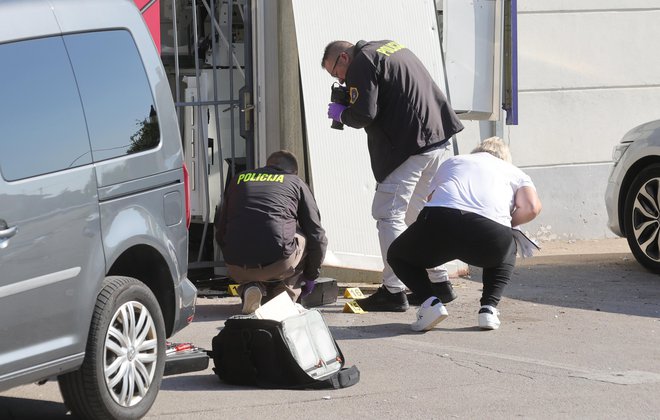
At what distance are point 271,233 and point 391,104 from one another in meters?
1.16

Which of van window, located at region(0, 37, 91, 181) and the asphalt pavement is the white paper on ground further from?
van window, located at region(0, 37, 91, 181)

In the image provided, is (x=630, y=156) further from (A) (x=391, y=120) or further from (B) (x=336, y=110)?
(B) (x=336, y=110)

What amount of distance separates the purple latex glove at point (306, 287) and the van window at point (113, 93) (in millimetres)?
2815

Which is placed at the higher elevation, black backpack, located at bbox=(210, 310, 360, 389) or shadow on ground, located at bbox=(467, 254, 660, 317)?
black backpack, located at bbox=(210, 310, 360, 389)

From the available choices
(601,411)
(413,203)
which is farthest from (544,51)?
(601,411)

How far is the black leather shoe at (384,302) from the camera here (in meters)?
8.35

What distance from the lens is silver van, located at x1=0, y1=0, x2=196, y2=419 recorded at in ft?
15.3

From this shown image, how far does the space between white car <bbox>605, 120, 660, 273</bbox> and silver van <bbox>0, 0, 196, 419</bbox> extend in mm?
4904

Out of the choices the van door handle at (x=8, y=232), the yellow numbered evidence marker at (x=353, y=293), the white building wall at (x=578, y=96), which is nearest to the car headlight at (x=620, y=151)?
the white building wall at (x=578, y=96)

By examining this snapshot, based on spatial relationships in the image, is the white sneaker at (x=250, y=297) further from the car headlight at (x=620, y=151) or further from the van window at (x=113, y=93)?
the car headlight at (x=620, y=151)

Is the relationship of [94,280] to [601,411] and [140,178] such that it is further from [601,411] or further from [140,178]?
[601,411]

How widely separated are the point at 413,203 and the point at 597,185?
13.6ft

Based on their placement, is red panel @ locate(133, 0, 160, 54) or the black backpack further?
red panel @ locate(133, 0, 160, 54)

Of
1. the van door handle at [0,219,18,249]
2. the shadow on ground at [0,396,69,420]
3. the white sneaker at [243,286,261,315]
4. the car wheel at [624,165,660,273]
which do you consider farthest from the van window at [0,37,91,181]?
the car wheel at [624,165,660,273]
